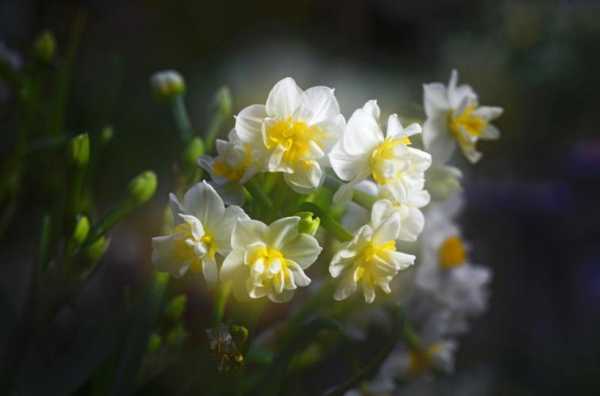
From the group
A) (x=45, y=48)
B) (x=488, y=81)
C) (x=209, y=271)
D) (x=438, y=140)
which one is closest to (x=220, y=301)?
(x=209, y=271)

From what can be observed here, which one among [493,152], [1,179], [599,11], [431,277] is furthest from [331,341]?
[599,11]

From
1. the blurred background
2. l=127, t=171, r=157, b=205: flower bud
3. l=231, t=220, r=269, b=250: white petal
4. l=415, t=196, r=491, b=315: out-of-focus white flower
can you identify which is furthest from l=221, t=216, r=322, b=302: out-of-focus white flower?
the blurred background

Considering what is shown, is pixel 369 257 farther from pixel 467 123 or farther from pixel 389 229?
pixel 467 123

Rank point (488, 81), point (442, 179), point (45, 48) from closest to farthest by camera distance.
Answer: point (442, 179) < point (45, 48) < point (488, 81)

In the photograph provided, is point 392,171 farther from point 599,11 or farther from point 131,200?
point 599,11

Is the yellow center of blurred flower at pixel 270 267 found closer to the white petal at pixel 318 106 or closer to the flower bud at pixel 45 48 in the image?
the white petal at pixel 318 106

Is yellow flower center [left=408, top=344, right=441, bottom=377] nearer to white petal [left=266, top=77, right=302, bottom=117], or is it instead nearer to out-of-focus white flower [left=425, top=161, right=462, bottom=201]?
out-of-focus white flower [left=425, top=161, right=462, bottom=201]

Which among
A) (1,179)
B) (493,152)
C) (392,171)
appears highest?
(392,171)
